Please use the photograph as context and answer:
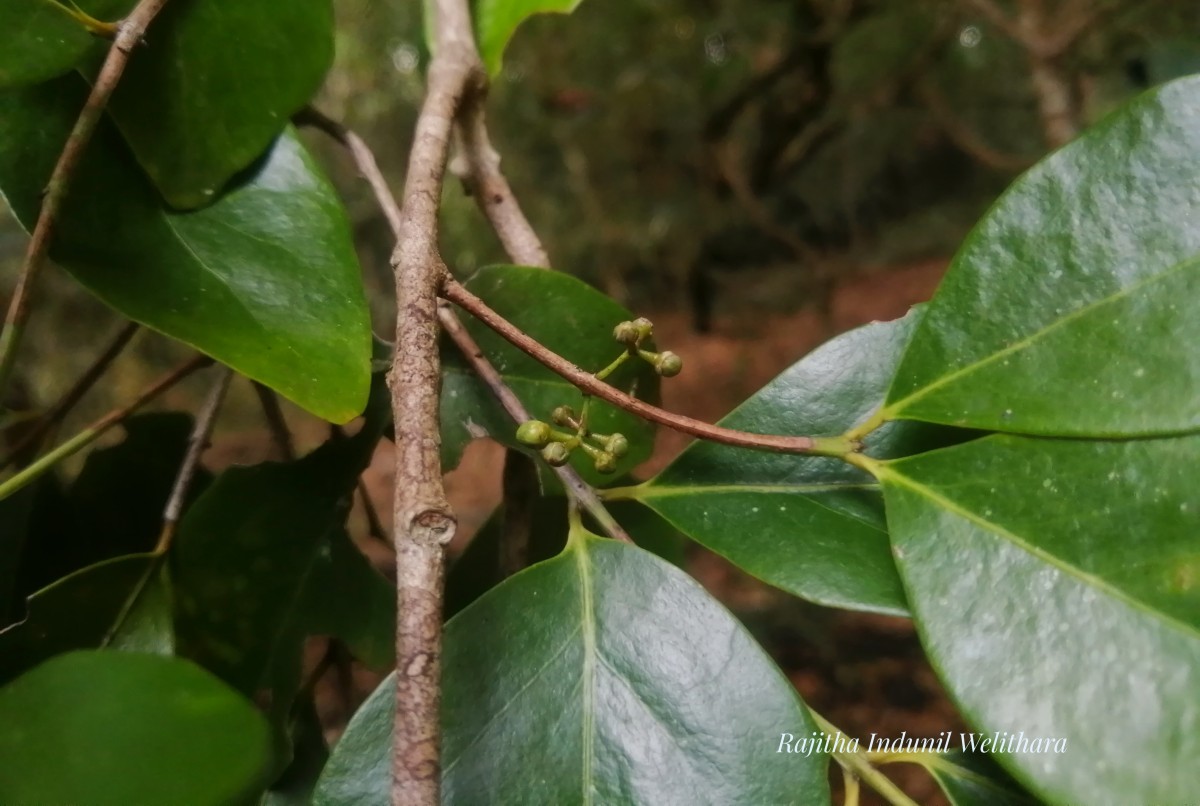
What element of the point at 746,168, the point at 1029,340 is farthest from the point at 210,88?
the point at 746,168

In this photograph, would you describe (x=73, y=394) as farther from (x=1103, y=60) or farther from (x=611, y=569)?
(x=1103, y=60)

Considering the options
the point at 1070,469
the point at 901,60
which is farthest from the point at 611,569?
the point at 901,60

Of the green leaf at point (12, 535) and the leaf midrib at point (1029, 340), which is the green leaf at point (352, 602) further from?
the leaf midrib at point (1029, 340)

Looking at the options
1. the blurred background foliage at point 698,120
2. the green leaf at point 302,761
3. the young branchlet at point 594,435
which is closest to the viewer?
the young branchlet at point 594,435

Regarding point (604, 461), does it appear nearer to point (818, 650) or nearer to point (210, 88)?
point (210, 88)

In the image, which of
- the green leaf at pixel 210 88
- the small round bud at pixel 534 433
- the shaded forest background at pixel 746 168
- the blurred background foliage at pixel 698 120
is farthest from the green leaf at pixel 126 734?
the blurred background foliage at pixel 698 120

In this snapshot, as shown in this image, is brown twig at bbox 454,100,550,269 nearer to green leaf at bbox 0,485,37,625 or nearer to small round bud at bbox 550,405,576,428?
small round bud at bbox 550,405,576,428
